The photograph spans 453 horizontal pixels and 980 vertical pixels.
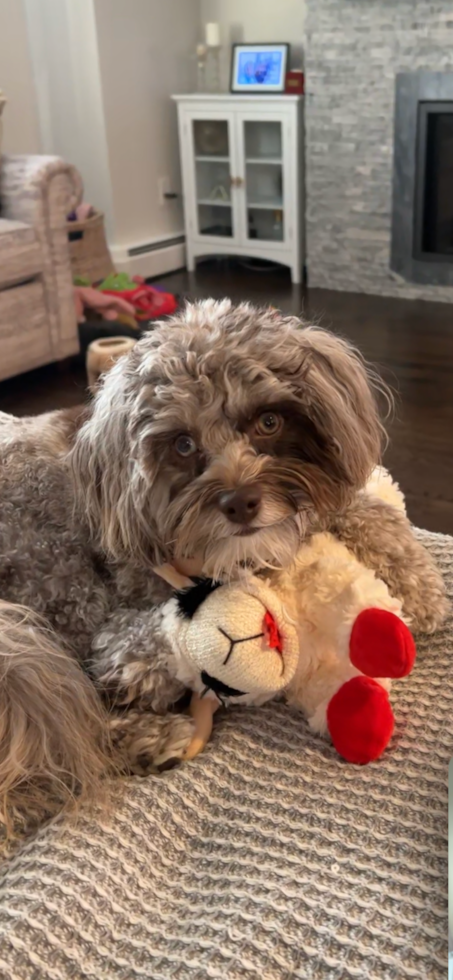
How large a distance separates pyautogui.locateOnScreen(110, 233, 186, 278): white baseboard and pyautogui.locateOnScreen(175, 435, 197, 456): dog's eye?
12.6 feet

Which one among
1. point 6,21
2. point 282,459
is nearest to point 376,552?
point 282,459

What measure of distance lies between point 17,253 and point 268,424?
2312 mm

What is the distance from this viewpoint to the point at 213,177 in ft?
16.3

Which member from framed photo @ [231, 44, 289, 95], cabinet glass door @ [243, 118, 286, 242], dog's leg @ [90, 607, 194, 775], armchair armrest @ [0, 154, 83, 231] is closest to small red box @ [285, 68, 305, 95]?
framed photo @ [231, 44, 289, 95]

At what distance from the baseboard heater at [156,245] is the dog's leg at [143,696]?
3885mm

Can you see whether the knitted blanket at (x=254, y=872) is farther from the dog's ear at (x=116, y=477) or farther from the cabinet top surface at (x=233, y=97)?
the cabinet top surface at (x=233, y=97)

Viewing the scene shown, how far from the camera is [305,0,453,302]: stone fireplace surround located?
3.87 metres

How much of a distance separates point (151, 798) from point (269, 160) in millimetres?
4033

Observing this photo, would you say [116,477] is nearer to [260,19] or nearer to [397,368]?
[397,368]

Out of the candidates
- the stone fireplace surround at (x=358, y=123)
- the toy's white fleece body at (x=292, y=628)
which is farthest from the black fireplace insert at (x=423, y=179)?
the toy's white fleece body at (x=292, y=628)

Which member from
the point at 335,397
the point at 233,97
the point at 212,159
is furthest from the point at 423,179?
the point at 335,397

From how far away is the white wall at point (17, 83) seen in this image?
4.30m

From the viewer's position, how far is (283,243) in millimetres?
4676

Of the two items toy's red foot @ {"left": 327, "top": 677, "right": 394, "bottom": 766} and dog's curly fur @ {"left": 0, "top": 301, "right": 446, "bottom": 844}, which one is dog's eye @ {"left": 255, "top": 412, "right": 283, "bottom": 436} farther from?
toy's red foot @ {"left": 327, "top": 677, "right": 394, "bottom": 766}
